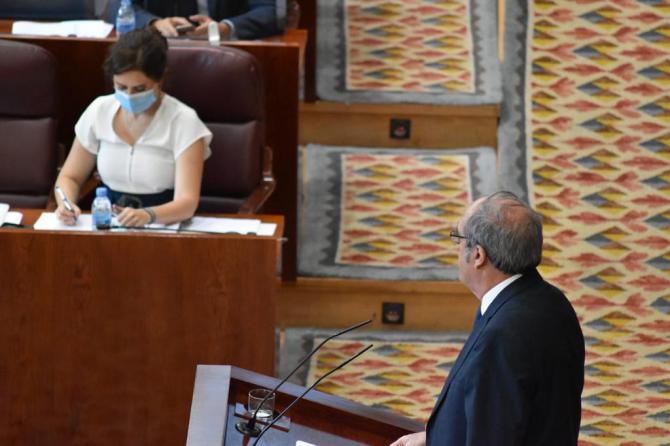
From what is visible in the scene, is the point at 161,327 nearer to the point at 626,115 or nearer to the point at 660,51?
the point at 626,115

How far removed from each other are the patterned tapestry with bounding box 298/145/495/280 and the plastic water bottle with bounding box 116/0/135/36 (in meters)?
0.79

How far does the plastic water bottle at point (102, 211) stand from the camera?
3088 mm

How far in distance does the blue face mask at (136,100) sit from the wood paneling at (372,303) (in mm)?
856

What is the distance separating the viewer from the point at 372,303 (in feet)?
12.9

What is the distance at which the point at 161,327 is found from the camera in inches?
117

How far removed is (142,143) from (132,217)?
378 millimetres

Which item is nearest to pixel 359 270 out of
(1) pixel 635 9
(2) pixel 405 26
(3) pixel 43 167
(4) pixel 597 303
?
(4) pixel 597 303

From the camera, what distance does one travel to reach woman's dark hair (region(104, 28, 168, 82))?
10.7 ft

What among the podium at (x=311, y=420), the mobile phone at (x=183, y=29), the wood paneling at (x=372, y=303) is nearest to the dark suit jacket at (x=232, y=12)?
the mobile phone at (x=183, y=29)

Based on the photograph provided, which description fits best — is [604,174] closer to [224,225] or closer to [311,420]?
[224,225]

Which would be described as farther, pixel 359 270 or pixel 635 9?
pixel 635 9

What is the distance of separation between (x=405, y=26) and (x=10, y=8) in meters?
1.50

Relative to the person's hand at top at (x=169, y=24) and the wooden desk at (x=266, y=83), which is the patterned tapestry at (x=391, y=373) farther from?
the person's hand at top at (x=169, y=24)

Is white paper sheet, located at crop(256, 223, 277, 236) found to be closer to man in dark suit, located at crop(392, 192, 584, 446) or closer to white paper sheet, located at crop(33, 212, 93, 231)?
white paper sheet, located at crop(33, 212, 93, 231)
